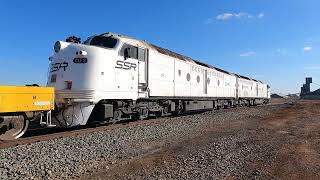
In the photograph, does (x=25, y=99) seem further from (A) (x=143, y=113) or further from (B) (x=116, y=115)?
(A) (x=143, y=113)

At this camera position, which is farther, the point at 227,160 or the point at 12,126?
the point at 12,126

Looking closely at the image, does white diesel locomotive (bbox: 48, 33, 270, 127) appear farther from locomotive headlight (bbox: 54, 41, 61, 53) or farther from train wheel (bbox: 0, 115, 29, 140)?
train wheel (bbox: 0, 115, 29, 140)

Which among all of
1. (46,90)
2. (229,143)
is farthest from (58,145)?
(229,143)

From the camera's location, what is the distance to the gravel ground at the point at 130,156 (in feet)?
21.8

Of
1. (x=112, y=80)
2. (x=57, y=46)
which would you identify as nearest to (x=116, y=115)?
(x=112, y=80)

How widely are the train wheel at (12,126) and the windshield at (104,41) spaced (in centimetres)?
461

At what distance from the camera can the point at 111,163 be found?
291 inches

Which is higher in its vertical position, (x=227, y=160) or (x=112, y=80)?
(x=112, y=80)

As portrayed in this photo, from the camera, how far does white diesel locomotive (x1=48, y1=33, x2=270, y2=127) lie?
12.4 meters

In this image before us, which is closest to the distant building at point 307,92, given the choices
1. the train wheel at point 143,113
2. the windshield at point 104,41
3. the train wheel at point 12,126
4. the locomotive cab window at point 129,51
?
the train wheel at point 143,113

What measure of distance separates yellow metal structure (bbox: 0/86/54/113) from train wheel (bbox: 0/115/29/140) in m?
0.36

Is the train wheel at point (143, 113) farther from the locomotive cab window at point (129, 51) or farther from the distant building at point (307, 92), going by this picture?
the distant building at point (307, 92)

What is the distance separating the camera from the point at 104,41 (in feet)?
45.9

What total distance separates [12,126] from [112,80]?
4.18m
